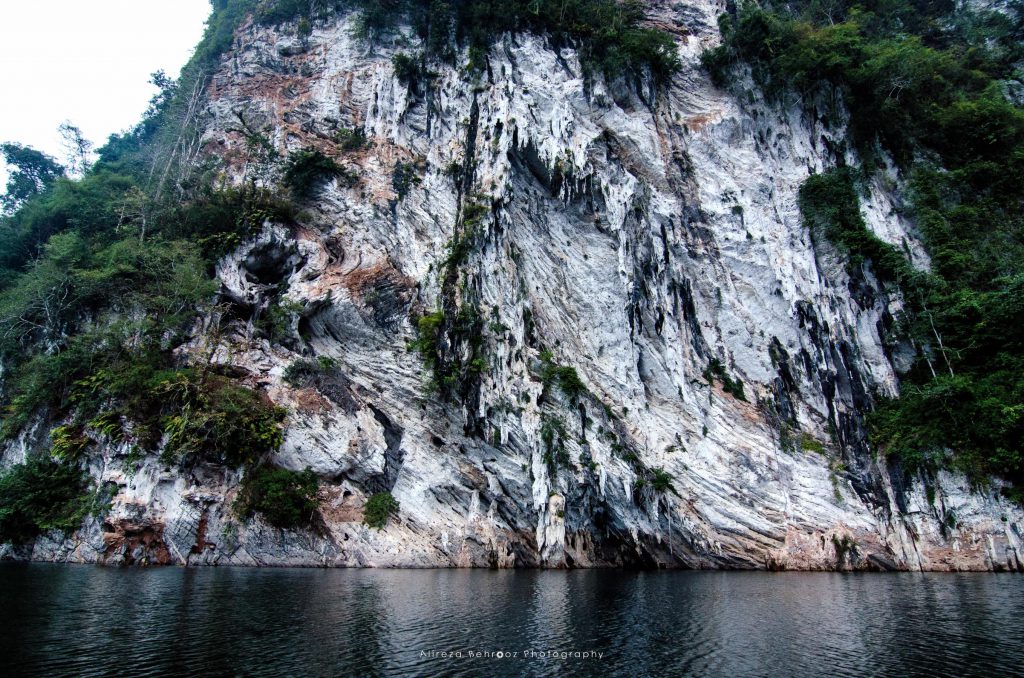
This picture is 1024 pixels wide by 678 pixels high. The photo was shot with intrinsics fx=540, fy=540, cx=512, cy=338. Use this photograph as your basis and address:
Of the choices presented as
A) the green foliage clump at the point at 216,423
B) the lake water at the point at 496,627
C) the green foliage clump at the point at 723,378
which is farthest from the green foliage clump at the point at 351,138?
the lake water at the point at 496,627

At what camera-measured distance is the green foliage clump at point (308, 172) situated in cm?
2797

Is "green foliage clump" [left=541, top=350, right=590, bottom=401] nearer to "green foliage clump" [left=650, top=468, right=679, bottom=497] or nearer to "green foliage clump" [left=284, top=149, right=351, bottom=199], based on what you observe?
"green foliage clump" [left=650, top=468, right=679, bottom=497]

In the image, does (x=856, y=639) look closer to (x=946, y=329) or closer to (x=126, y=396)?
(x=946, y=329)

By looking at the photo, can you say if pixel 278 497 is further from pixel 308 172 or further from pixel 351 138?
pixel 351 138

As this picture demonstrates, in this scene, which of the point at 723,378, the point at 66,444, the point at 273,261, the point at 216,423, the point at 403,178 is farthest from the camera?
the point at 403,178

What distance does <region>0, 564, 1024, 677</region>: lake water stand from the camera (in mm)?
7926

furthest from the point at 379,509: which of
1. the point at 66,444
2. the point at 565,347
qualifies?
the point at 66,444

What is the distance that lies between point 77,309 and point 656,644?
30.2m

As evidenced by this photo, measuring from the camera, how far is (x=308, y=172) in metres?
28.0

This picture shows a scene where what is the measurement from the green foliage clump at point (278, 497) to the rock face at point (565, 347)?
1.71 feet

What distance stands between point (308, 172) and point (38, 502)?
18305 mm

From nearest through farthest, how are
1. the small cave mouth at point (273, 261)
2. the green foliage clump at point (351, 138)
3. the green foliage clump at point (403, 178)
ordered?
1. the small cave mouth at point (273, 261)
2. the green foliage clump at point (403, 178)
3. the green foliage clump at point (351, 138)

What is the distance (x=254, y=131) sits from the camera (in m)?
31.9

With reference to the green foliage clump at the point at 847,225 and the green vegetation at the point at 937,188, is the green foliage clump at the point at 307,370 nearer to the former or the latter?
the green vegetation at the point at 937,188
